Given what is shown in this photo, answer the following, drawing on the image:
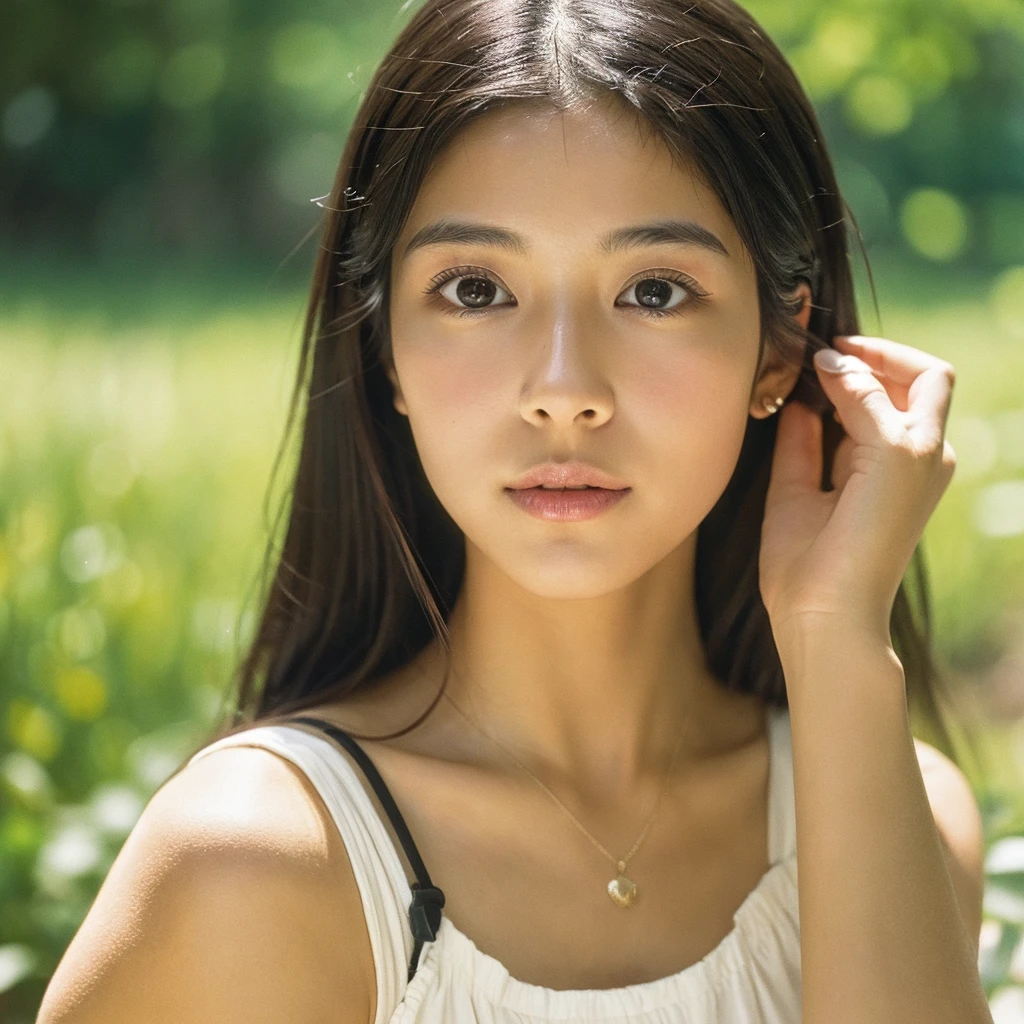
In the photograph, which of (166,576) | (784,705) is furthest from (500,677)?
(166,576)

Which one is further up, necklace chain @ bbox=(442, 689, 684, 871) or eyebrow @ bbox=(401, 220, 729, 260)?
eyebrow @ bbox=(401, 220, 729, 260)

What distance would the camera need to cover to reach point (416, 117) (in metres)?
1.89

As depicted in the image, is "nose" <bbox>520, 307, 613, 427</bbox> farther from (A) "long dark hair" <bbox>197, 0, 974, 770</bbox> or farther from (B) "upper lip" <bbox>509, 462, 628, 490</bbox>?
(A) "long dark hair" <bbox>197, 0, 974, 770</bbox>

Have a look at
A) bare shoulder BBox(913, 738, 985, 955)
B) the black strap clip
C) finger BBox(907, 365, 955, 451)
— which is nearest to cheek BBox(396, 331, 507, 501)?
A: the black strap clip

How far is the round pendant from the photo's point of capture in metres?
1.97

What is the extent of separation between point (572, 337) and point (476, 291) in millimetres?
168

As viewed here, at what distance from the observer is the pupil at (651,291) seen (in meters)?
1.86

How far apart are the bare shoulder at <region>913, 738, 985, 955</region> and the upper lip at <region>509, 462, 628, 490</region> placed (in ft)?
2.27

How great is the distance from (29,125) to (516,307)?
300 cm

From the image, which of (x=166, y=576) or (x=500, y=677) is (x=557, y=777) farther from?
(x=166, y=576)

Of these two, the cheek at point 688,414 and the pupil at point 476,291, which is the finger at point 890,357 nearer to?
the cheek at point 688,414

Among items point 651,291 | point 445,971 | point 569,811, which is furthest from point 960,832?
point 651,291

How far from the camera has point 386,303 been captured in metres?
2.01

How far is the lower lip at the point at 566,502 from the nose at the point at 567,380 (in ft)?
0.28
